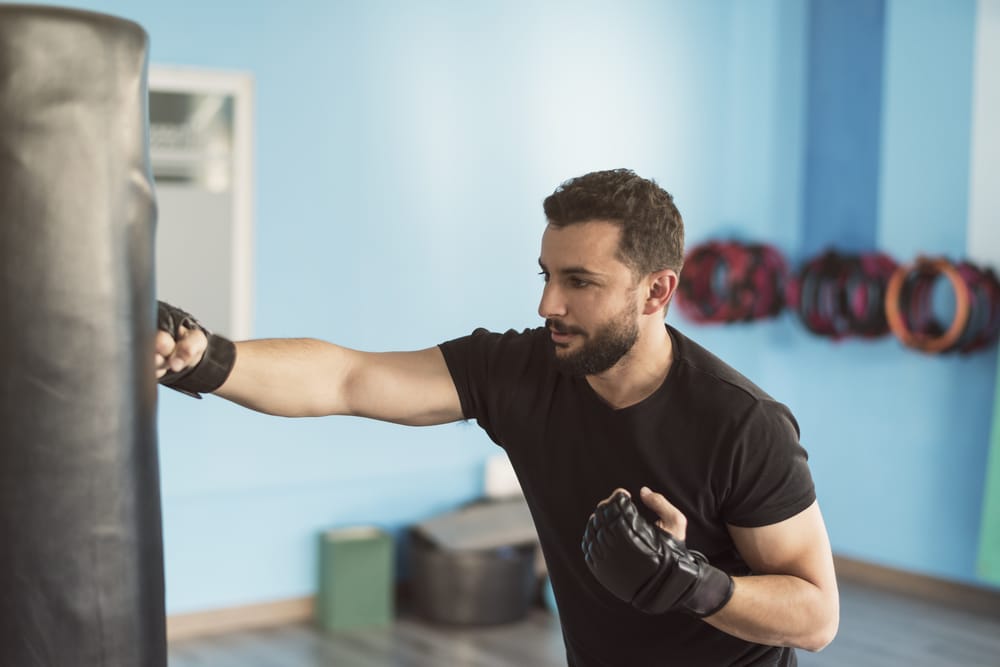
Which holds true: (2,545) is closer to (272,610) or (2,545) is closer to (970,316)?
(272,610)

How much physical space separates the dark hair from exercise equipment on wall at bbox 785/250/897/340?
308 cm

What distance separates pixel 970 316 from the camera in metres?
4.23

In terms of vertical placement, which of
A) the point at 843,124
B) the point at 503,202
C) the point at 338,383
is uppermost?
the point at 843,124

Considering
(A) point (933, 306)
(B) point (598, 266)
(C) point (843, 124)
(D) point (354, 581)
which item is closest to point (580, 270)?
(B) point (598, 266)

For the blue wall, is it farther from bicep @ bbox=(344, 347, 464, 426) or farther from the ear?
the ear

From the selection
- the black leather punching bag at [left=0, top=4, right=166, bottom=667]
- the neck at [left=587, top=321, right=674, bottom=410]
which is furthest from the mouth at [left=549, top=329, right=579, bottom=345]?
the black leather punching bag at [left=0, top=4, right=166, bottom=667]

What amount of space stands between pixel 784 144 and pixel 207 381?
4.00m

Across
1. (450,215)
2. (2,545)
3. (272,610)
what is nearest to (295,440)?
(272,610)

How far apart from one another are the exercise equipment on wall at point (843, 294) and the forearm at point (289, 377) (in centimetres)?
332

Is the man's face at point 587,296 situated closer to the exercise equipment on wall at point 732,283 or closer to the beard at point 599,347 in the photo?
the beard at point 599,347

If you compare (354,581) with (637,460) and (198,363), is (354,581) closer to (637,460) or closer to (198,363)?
(637,460)

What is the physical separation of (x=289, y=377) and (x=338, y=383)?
10 cm

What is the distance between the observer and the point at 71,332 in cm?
100

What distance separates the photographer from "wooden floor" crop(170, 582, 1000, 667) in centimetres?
369
